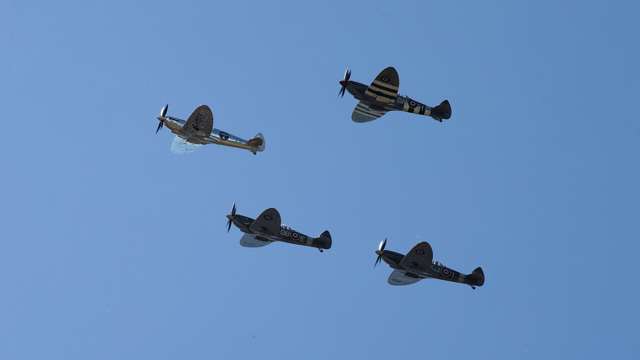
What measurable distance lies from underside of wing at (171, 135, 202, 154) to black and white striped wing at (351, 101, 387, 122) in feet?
39.7

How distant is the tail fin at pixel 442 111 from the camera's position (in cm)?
8556

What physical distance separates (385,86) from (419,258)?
12.4 m

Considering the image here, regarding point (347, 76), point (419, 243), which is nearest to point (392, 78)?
point (347, 76)

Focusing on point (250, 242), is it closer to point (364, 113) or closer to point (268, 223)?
point (268, 223)

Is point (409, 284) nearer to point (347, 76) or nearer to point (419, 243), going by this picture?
point (419, 243)

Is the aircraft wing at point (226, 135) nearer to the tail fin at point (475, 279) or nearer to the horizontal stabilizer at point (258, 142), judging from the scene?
the horizontal stabilizer at point (258, 142)

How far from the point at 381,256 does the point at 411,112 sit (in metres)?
10.8

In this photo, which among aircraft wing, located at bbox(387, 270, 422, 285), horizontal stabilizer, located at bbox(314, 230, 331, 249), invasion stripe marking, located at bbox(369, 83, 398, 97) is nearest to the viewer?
invasion stripe marking, located at bbox(369, 83, 398, 97)

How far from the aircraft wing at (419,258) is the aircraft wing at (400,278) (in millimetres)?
1898

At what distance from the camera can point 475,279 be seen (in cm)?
8650

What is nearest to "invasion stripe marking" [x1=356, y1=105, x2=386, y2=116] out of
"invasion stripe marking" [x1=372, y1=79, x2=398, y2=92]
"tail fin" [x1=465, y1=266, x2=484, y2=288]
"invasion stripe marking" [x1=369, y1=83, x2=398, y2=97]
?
"invasion stripe marking" [x1=369, y1=83, x2=398, y2=97]

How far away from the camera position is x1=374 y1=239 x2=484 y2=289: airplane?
81875mm

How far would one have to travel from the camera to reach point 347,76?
A: 8131 centimetres

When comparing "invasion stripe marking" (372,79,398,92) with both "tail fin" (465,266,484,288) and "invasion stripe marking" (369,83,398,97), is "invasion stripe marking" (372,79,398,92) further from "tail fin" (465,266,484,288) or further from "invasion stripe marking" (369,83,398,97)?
"tail fin" (465,266,484,288)
